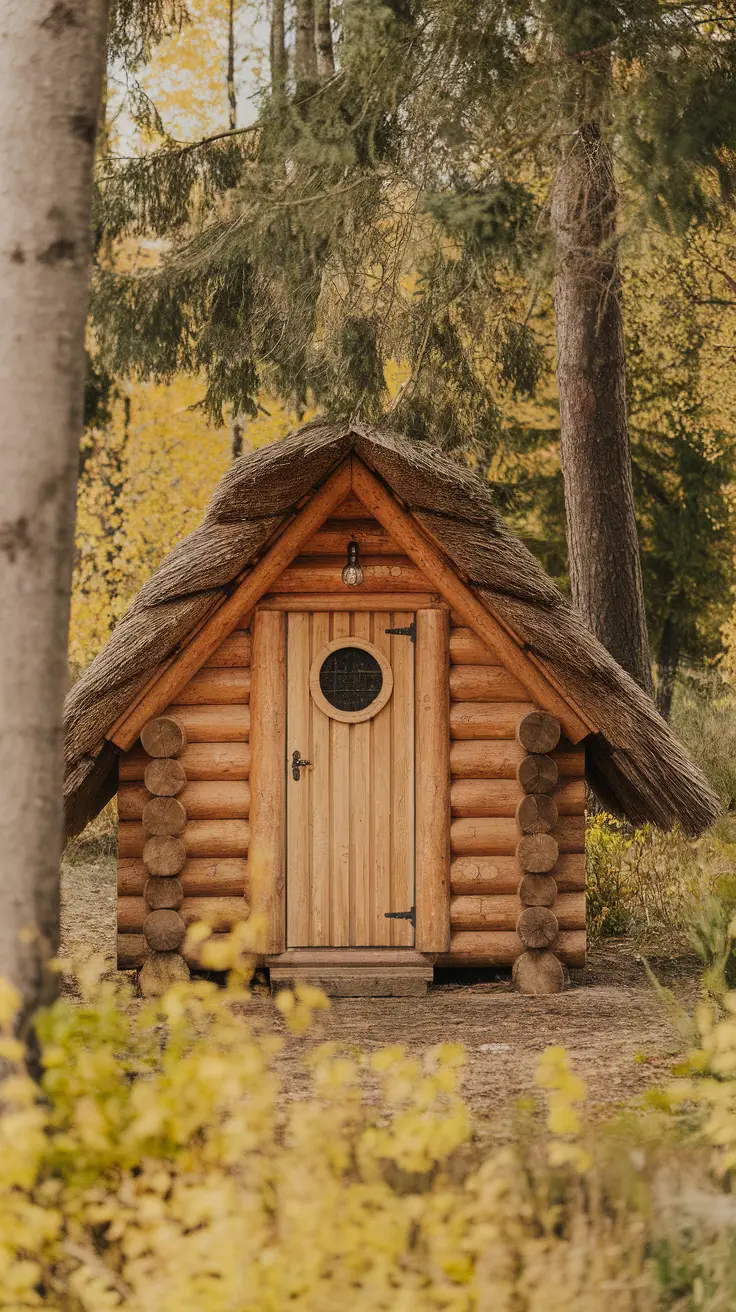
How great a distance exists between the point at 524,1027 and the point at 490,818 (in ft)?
4.83

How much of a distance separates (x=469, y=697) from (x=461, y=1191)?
4.56 meters

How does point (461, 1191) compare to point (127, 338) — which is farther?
point (127, 338)

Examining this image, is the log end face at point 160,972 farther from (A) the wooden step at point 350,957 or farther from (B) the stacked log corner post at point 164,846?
(A) the wooden step at point 350,957

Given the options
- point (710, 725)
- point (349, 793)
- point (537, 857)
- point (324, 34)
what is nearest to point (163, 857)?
point (349, 793)

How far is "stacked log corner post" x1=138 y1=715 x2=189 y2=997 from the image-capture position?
805cm

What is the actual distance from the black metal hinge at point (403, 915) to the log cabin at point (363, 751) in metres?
0.02

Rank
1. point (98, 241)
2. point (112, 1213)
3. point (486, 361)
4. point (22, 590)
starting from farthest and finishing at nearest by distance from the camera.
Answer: point (486, 361)
point (98, 241)
point (22, 590)
point (112, 1213)

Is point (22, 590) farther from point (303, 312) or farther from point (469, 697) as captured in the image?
point (303, 312)

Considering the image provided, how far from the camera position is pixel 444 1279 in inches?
120

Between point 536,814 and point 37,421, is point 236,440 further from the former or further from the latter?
point 37,421

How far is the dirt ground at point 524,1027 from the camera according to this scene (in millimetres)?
5984

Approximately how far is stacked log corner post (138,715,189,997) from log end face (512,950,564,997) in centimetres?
203

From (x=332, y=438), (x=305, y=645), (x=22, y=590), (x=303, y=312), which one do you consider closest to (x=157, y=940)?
(x=305, y=645)

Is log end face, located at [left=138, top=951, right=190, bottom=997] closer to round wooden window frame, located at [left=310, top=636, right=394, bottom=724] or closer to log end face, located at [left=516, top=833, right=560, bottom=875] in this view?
round wooden window frame, located at [left=310, top=636, right=394, bottom=724]
